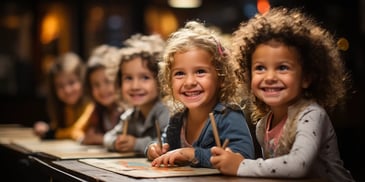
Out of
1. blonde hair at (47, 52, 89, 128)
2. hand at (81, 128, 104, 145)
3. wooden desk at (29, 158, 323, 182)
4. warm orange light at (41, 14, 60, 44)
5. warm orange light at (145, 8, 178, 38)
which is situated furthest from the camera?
warm orange light at (41, 14, 60, 44)

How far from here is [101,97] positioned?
333 centimetres

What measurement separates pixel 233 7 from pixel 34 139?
2.89 meters

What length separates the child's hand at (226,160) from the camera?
1.70 metres

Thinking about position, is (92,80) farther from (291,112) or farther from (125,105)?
(291,112)

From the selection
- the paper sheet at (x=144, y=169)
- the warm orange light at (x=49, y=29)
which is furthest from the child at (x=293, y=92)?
the warm orange light at (x=49, y=29)

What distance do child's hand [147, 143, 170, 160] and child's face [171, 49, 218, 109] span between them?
17 cm

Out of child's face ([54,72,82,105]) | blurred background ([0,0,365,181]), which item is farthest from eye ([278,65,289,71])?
blurred background ([0,0,365,181])

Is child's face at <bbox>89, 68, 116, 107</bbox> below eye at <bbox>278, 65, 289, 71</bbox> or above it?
above

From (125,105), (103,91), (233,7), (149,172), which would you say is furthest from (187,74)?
(233,7)

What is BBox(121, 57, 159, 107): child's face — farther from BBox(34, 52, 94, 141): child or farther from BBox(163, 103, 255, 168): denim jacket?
BBox(34, 52, 94, 141): child

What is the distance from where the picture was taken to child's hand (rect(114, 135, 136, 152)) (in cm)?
262

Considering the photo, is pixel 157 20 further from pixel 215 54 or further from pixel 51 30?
pixel 215 54

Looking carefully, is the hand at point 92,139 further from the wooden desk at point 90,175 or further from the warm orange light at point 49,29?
the warm orange light at point 49,29

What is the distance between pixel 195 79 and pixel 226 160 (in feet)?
1.27
